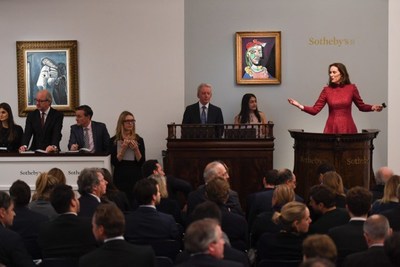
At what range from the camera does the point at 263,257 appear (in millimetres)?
5570

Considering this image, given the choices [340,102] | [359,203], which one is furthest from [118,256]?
[340,102]

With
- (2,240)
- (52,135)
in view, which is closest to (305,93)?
(52,135)

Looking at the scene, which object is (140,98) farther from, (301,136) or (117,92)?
(301,136)

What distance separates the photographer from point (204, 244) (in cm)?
410

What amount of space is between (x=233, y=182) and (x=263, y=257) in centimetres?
452

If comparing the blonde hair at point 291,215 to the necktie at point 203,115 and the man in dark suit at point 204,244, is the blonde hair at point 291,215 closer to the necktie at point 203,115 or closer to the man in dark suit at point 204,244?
the man in dark suit at point 204,244

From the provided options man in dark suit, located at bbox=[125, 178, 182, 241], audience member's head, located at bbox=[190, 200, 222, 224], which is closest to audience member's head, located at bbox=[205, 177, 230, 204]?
man in dark suit, located at bbox=[125, 178, 182, 241]

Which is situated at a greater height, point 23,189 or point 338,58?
point 338,58

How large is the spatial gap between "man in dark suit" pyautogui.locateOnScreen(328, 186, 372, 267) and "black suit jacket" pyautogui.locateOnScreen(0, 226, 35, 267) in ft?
7.12

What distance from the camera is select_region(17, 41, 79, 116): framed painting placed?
1159 cm

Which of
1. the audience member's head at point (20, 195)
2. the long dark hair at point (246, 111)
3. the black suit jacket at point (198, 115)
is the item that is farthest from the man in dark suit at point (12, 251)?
the long dark hair at point (246, 111)

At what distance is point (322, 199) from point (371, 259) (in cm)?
163

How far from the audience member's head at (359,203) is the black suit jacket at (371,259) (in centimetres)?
90

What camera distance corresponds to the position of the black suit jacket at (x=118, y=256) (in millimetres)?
4520
